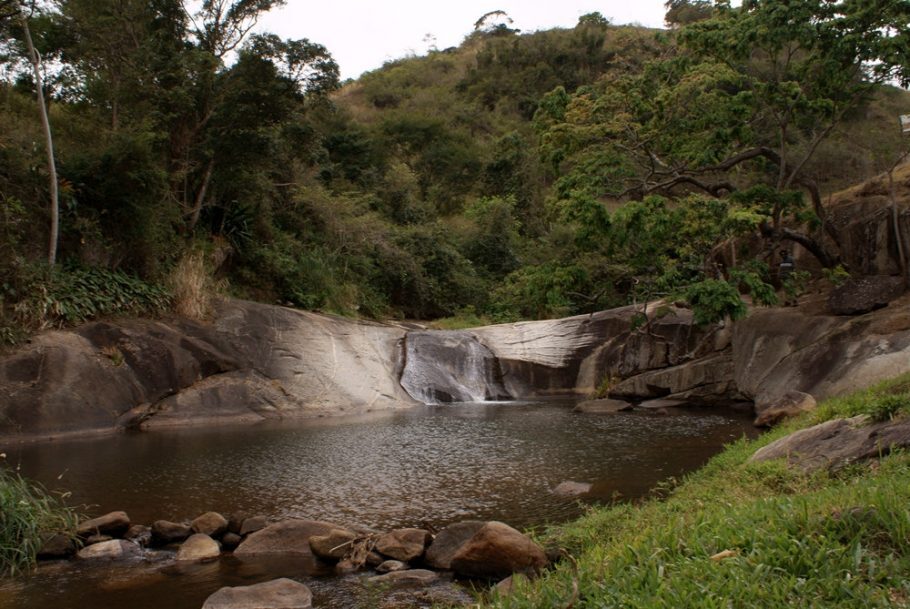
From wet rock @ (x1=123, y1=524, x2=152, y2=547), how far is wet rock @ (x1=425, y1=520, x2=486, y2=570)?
301cm

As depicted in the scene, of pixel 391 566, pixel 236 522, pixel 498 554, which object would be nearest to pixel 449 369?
pixel 236 522

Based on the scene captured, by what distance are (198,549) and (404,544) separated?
6.64 ft

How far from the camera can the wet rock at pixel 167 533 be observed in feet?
23.7

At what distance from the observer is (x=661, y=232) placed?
14477mm

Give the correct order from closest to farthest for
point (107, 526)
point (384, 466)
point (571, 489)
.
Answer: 1. point (107, 526)
2. point (571, 489)
3. point (384, 466)

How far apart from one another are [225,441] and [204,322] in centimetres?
507

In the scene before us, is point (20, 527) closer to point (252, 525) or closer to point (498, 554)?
point (252, 525)

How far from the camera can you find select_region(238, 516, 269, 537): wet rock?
739cm

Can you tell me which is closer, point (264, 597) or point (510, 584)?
point (510, 584)

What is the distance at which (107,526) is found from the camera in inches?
290

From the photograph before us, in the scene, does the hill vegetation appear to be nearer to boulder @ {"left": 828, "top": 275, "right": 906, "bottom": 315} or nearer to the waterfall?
boulder @ {"left": 828, "top": 275, "right": 906, "bottom": 315}

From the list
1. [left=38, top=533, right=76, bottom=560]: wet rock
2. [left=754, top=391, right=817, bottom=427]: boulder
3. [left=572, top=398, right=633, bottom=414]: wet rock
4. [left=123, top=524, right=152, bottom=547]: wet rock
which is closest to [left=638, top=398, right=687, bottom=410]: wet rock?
[left=572, top=398, right=633, bottom=414]: wet rock

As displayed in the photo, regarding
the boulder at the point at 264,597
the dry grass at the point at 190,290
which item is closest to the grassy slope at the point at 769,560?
the boulder at the point at 264,597

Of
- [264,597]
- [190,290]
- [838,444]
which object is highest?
[190,290]
